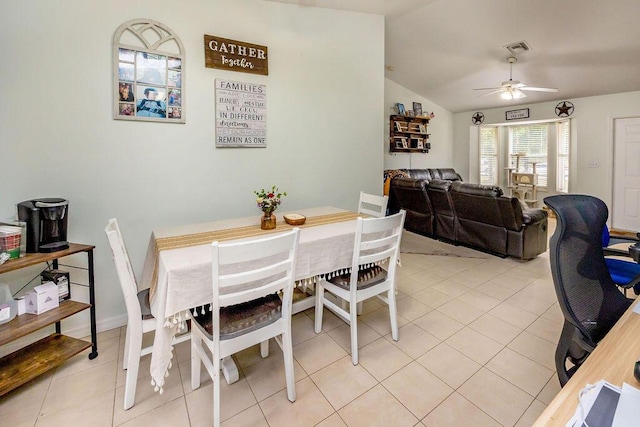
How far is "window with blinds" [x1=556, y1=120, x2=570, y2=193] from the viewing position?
630 cm

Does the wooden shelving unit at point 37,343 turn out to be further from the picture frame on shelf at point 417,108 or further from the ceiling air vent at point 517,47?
the picture frame on shelf at point 417,108

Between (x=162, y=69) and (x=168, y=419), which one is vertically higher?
(x=162, y=69)

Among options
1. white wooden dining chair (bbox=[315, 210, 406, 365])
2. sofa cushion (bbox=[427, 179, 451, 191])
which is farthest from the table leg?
sofa cushion (bbox=[427, 179, 451, 191])

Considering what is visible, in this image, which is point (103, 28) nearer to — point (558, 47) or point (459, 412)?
point (459, 412)

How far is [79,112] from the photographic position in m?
2.18

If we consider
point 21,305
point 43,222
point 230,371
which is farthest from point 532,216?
point 21,305

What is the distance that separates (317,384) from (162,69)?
2.52 meters

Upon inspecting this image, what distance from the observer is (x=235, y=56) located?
8.96 ft

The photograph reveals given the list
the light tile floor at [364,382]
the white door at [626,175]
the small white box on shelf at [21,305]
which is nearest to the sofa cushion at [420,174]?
the white door at [626,175]

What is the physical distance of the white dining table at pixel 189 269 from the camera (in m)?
1.49

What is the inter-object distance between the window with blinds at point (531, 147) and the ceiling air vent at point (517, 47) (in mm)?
3165

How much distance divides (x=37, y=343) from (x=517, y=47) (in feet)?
19.4

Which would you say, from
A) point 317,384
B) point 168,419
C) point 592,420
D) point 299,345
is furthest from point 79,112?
point 592,420

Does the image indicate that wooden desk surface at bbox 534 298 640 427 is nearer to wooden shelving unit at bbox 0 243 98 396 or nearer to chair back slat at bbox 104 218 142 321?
chair back slat at bbox 104 218 142 321
